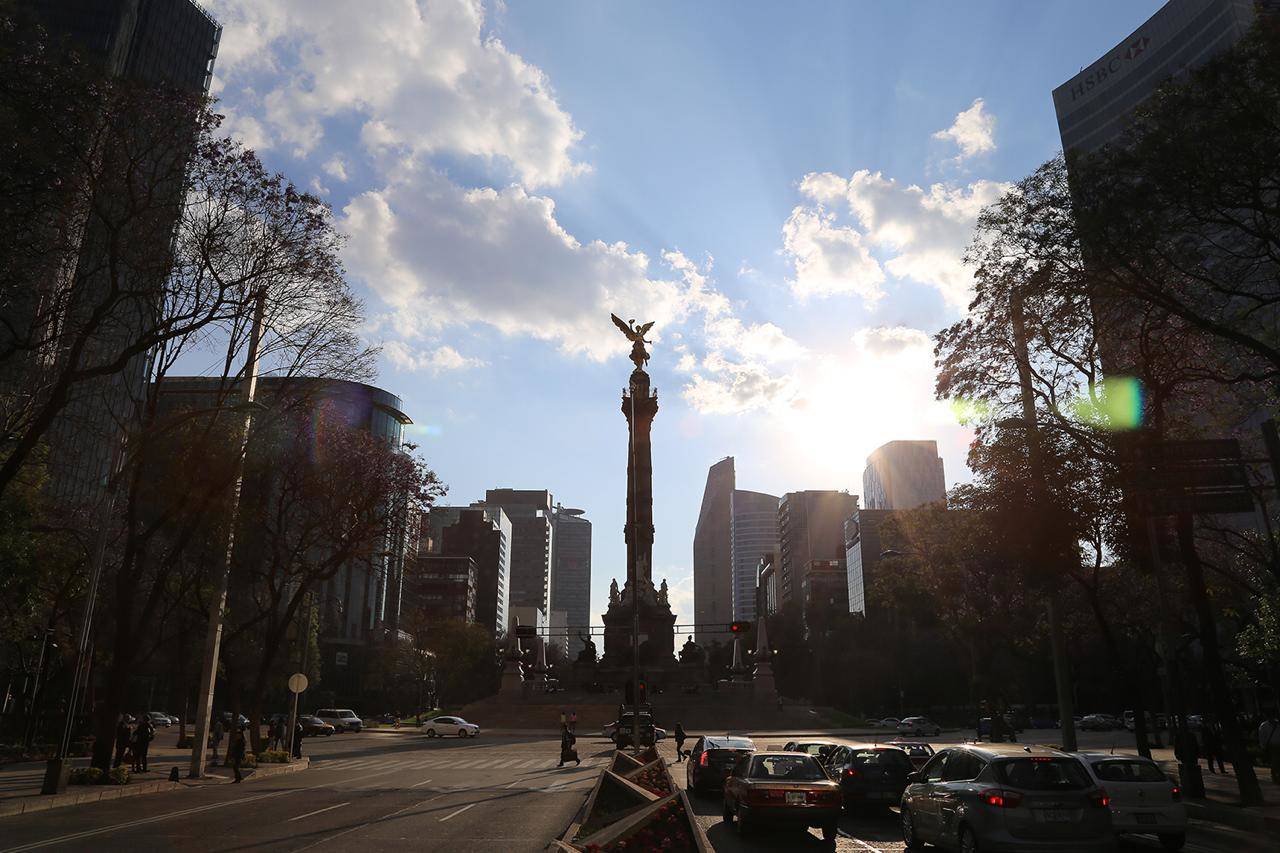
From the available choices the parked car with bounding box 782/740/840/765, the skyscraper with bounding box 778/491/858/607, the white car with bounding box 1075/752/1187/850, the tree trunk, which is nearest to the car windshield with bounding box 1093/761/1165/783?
the white car with bounding box 1075/752/1187/850

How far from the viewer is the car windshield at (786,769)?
1429 centimetres

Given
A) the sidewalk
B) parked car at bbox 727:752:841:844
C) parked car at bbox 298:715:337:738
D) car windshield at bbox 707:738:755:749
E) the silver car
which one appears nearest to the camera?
the silver car

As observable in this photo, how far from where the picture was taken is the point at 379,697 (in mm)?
94688

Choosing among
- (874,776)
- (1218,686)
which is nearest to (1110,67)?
(1218,686)

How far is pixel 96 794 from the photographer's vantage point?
20047mm

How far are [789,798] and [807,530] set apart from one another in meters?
178

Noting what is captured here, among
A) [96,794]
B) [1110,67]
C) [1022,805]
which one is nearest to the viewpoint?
[1022,805]

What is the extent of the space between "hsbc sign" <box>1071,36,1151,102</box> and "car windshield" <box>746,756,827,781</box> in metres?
115

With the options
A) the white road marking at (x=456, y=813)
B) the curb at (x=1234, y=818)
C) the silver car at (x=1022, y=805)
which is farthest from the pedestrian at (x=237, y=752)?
the curb at (x=1234, y=818)

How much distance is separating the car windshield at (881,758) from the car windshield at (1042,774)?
669cm

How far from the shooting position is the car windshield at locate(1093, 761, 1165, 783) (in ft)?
45.5

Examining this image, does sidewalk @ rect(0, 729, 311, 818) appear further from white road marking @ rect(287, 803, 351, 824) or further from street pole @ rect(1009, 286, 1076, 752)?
street pole @ rect(1009, 286, 1076, 752)

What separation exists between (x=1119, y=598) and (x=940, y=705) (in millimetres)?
48792

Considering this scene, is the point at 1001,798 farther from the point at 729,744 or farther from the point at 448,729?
the point at 448,729
